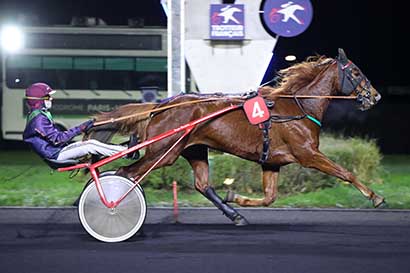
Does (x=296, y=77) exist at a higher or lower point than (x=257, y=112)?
higher

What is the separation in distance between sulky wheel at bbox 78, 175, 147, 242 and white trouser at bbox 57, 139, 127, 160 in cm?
31

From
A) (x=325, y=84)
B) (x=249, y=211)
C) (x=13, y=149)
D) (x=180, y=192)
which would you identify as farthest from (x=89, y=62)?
(x=325, y=84)

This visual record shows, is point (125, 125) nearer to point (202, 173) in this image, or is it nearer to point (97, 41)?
point (202, 173)

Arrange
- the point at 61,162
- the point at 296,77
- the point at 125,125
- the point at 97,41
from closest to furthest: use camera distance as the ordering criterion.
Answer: the point at 61,162, the point at 125,125, the point at 296,77, the point at 97,41

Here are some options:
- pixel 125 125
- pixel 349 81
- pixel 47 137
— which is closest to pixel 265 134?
pixel 349 81

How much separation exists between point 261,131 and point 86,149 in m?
2.08

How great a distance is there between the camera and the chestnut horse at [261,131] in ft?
31.3

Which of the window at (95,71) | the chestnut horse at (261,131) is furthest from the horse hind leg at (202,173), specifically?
the window at (95,71)

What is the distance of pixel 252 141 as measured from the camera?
9609 millimetres

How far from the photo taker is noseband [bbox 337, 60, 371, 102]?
32.6 feet

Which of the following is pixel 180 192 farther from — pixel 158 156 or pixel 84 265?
pixel 84 265

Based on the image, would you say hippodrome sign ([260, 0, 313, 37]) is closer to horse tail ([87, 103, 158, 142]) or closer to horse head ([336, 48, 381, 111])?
horse head ([336, 48, 381, 111])

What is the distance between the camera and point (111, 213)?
9.08 meters

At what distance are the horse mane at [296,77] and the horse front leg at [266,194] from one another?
0.96 m
